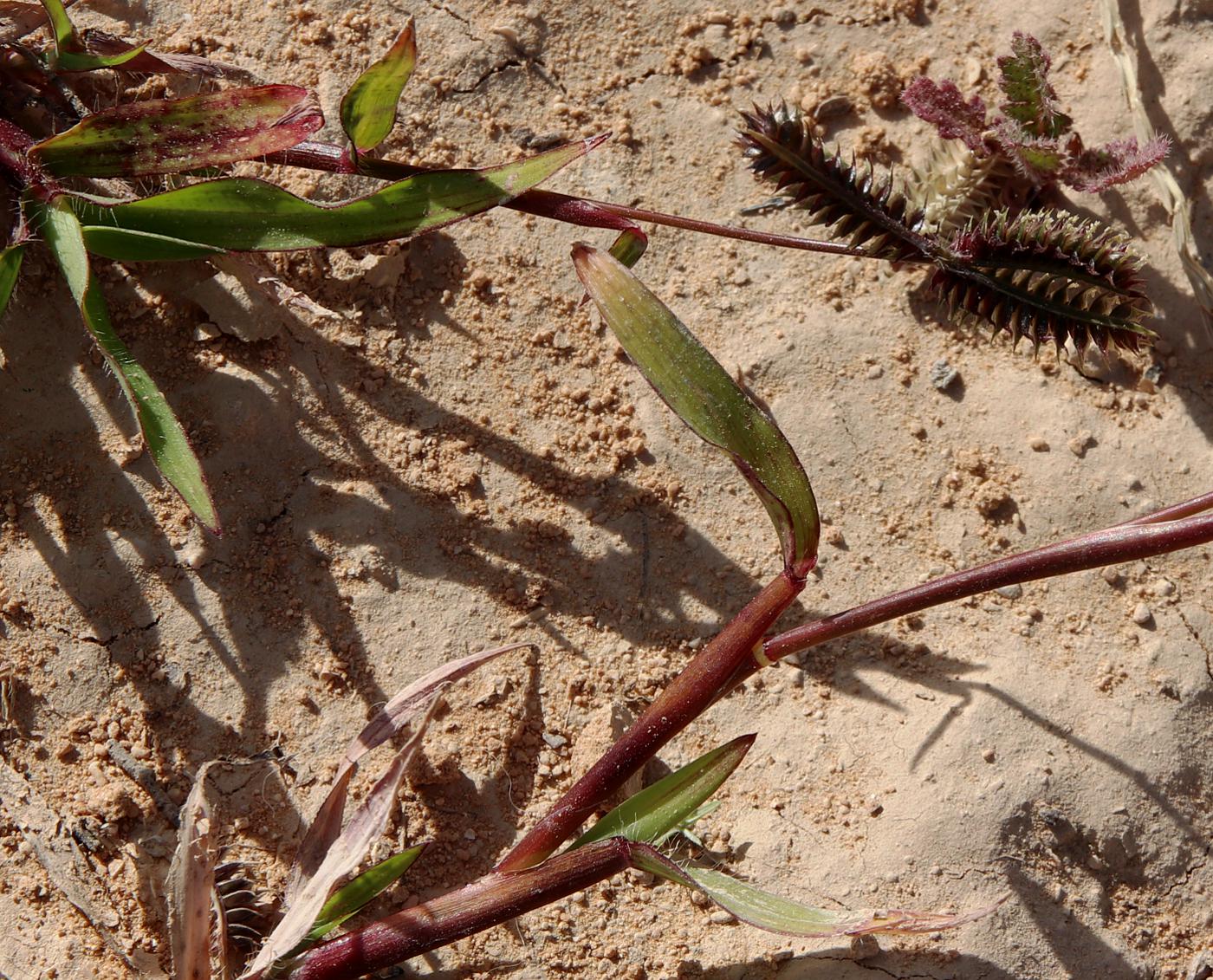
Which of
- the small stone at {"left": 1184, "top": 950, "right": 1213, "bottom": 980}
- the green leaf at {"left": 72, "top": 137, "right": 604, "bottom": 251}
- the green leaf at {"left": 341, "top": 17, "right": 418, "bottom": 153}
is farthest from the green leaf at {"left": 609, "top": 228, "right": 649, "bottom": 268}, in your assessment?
the small stone at {"left": 1184, "top": 950, "right": 1213, "bottom": 980}

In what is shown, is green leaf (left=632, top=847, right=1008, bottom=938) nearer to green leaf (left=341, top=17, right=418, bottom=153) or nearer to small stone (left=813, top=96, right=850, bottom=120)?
green leaf (left=341, top=17, right=418, bottom=153)

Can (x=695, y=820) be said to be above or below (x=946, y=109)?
below

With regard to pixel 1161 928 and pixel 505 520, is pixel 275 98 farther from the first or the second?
pixel 1161 928

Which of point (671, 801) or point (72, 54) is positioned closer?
point (671, 801)

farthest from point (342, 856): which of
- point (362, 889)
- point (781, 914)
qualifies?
point (781, 914)

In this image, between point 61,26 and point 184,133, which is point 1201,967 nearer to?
point 184,133

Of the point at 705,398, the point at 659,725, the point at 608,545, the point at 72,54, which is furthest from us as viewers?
the point at 608,545
